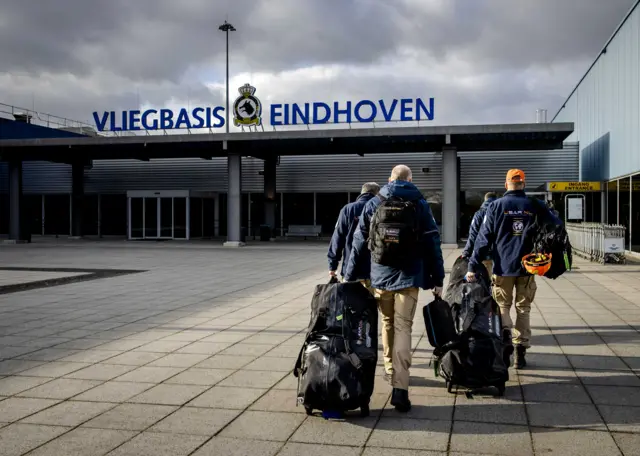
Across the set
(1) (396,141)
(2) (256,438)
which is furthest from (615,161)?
(2) (256,438)

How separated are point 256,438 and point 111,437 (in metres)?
0.90

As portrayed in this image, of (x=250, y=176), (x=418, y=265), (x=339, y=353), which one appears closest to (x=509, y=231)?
(x=418, y=265)

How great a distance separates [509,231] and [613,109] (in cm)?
1777

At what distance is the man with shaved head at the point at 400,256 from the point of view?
15.3ft

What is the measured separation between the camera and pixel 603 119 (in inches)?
916

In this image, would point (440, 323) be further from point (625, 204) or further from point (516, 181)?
point (625, 204)

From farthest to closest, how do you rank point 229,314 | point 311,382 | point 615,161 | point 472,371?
point 615,161, point 229,314, point 472,371, point 311,382

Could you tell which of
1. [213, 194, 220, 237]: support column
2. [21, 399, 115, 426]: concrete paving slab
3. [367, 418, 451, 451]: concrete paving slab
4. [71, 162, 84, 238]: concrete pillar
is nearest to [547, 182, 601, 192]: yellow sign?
[213, 194, 220, 237]: support column

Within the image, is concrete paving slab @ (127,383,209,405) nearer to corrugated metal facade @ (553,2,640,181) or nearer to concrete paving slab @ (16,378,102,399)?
concrete paving slab @ (16,378,102,399)

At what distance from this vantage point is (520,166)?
30.3 metres

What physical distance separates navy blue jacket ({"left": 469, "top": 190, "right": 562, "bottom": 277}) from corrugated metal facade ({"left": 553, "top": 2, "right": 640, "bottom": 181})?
1355 cm

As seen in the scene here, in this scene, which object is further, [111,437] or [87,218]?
[87,218]

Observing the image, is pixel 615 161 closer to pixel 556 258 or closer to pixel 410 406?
pixel 556 258

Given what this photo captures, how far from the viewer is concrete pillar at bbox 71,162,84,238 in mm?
32781
